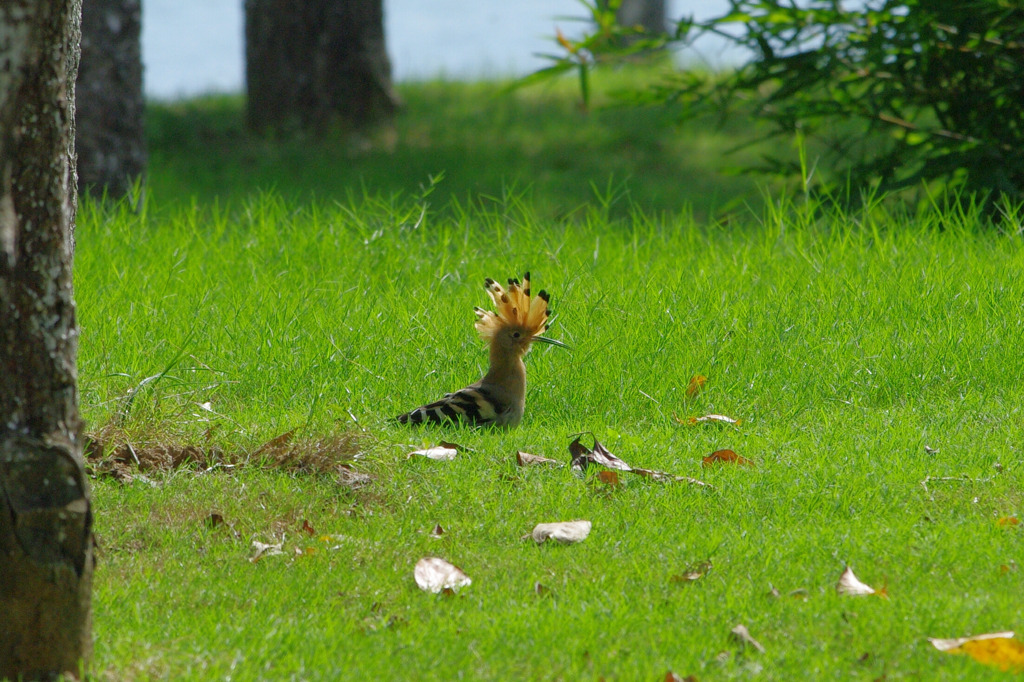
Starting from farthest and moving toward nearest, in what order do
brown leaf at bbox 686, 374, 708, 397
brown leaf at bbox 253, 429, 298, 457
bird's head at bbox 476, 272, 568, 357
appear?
brown leaf at bbox 686, 374, 708, 397, bird's head at bbox 476, 272, 568, 357, brown leaf at bbox 253, 429, 298, 457

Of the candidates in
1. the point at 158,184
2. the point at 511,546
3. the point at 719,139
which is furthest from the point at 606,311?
the point at 719,139

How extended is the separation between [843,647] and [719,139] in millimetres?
13647

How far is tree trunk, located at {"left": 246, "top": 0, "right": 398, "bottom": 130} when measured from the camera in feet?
46.2

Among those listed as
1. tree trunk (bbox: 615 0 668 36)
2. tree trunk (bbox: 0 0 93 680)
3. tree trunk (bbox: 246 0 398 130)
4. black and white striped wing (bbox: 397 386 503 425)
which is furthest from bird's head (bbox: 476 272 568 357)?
tree trunk (bbox: 615 0 668 36)

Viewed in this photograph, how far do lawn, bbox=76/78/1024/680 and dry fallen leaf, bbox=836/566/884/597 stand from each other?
4cm

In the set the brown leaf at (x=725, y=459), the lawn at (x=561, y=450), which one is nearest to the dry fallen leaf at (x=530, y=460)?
the lawn at (x=561, y=450)

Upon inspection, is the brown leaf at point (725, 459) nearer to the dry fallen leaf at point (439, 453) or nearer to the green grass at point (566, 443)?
the green grass at point (566, 443)

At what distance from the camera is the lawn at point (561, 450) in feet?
10.5

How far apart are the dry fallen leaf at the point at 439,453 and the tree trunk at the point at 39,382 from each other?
76.2 inches

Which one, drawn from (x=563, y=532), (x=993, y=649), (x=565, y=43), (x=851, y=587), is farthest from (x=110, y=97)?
(x=993, y=649)

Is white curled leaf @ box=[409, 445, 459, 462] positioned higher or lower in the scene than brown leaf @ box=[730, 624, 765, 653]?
lower

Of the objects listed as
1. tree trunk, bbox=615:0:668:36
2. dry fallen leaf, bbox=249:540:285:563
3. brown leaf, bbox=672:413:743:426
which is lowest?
brown leaf, bbox=672:413:743:426

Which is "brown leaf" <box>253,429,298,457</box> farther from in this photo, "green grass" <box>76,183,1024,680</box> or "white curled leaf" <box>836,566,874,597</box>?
"white curled leaf" <box>836,566,874,597</box>

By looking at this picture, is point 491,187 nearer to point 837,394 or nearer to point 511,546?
point 837,394
